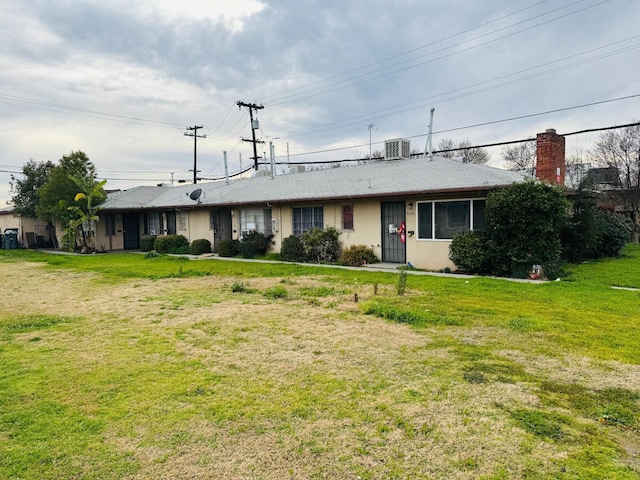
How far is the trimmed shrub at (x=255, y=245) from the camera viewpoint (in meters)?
19.4

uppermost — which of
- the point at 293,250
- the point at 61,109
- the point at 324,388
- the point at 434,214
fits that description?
the point at 61,109

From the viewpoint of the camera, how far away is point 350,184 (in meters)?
18.0

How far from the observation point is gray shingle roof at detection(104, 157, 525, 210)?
14.3 m

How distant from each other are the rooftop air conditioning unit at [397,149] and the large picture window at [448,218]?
598cm

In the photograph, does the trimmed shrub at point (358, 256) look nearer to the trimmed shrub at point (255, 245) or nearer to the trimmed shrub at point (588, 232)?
the trimmed shrub at point (255, 245)

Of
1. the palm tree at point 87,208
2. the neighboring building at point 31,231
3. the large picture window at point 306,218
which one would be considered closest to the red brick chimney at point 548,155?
the large picture window at point 306,218

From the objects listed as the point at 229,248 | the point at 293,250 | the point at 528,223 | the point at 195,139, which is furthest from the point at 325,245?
the point at 195,139

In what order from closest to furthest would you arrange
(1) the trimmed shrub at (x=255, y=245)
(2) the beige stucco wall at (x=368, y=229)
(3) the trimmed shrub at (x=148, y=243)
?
(2) the beige stucco wall at (x=368, y=229) → (1) the trimmed shrub at (x=255, y=245) → (3) the trimmed shrub at (x=148, y=243)

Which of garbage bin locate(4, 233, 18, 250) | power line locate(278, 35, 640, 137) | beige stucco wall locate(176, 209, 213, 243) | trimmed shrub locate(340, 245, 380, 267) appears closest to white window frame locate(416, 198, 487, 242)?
trimmed shrub locate(340, 245, 380, 267)

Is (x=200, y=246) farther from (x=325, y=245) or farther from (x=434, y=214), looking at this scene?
(x=434, y=214)

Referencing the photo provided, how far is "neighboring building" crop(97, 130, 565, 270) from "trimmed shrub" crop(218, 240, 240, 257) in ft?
Answer: 3.17

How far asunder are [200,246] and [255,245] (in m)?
3.96

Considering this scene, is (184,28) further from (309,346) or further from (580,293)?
(580,293)

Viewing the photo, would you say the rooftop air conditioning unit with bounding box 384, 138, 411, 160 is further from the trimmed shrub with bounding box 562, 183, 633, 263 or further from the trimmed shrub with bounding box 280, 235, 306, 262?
the trimmed shrub with bounding box 562, 183, 633, 263
